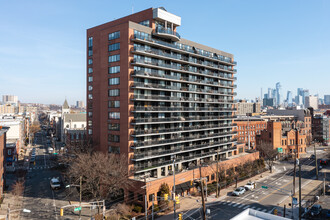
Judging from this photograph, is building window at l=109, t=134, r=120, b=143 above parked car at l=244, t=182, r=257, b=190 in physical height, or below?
above

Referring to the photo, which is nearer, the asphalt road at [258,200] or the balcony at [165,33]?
the asphalt road at [258,200]

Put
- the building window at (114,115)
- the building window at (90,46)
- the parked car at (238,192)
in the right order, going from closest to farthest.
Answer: the building window at (114,115) → the parked car at (238,192) → the building window at (90,46)

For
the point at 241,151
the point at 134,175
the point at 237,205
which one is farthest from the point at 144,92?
the point at 241,151

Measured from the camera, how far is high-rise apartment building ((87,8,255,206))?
49000 mm

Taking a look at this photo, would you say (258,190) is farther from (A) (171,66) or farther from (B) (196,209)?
(A) (171,66)

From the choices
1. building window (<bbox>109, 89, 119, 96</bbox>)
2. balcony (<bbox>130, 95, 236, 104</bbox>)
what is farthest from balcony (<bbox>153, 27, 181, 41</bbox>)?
building window (<bbox>109, 89, 119, 96</bbox>)

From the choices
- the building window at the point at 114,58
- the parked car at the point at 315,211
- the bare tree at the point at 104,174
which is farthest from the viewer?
the building window at the point at 114,58

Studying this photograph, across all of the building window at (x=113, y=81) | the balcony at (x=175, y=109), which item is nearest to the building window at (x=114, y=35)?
the building window at (x=113, y=81)

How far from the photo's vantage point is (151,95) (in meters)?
52.2

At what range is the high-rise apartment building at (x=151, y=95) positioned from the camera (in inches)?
1929

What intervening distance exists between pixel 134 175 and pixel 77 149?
21237mm

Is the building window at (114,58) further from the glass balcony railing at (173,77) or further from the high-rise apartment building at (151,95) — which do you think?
the glass balcony railing at (173,77)

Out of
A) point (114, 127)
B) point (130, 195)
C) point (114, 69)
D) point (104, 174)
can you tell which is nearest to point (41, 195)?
point (104, 174)

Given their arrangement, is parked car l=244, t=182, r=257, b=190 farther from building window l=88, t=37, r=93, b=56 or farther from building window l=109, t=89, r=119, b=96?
building window l=88, t=37, r=93, b=56
